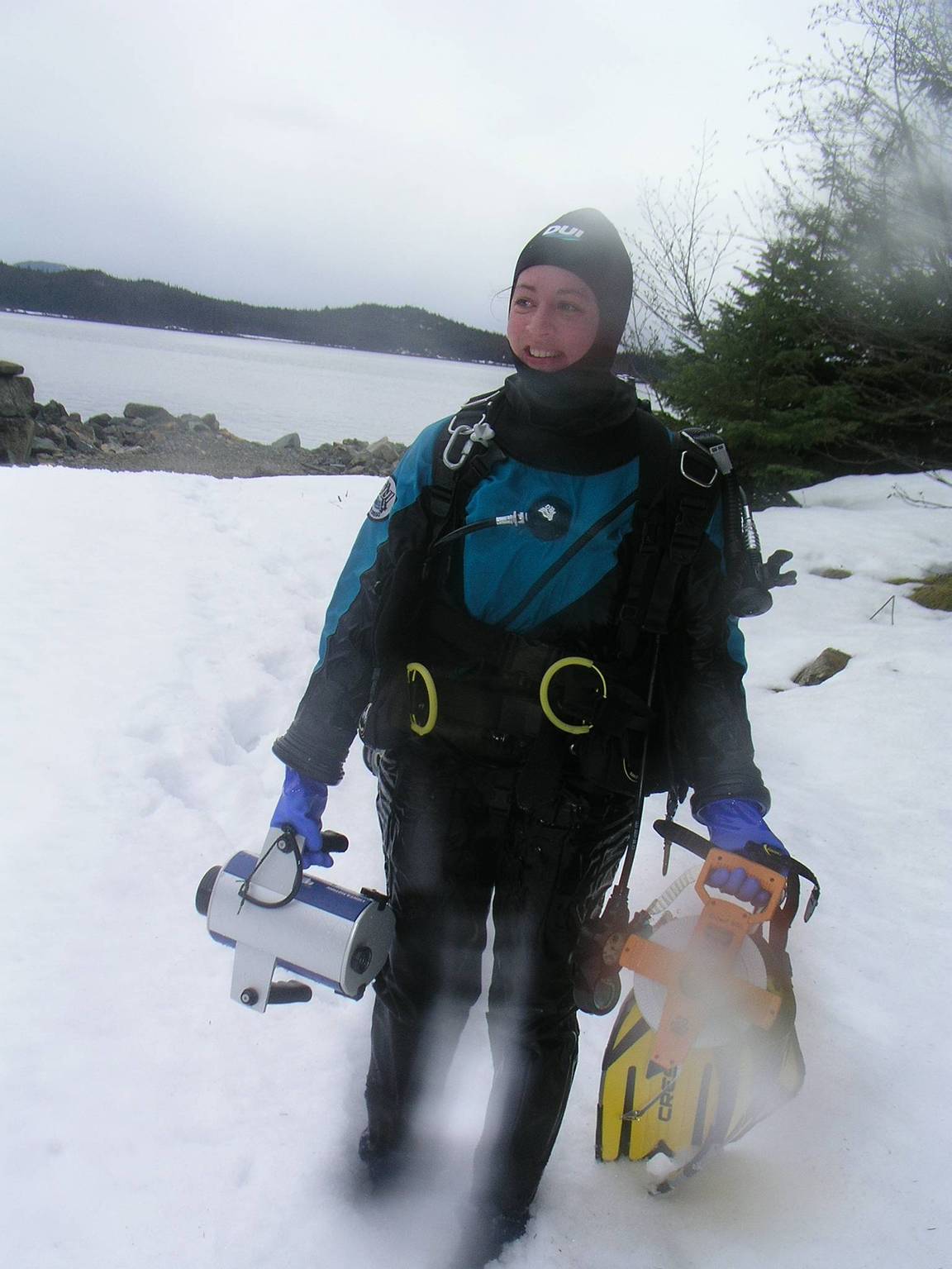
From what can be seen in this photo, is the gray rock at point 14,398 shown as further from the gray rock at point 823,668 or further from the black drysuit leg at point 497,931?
the black drysuit leg at point 497,931

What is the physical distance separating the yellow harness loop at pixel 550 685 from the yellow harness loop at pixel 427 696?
9.2 inches

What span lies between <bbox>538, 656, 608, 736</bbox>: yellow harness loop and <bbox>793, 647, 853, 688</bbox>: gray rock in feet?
15.4

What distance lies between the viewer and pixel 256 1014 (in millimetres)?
2723

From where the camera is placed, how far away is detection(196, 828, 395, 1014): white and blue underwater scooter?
1876 mm

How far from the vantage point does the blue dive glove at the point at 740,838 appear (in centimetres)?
175

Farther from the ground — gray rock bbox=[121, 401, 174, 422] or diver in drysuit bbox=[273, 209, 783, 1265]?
diver in drysuit bbox=[273, 209, 783, 1265]

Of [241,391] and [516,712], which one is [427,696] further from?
[241,391]

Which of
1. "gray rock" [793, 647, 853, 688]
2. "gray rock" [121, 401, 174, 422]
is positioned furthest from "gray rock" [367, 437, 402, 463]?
"gray rock" [793, 647, 853, 688]

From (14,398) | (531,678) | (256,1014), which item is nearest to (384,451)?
(14,398)

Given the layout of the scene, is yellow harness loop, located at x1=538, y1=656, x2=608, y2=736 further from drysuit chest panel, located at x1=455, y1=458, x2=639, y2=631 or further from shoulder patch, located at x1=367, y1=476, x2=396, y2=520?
shoulder patch, located at x1=367, y1=476, x2=396, y2=520

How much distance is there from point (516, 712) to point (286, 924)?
691 millimetres

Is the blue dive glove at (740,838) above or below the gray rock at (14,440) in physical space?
above

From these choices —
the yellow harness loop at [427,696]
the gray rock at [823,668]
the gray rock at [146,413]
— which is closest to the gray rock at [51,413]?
the gray rock at [146,413]

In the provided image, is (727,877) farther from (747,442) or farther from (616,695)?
(747,442)
